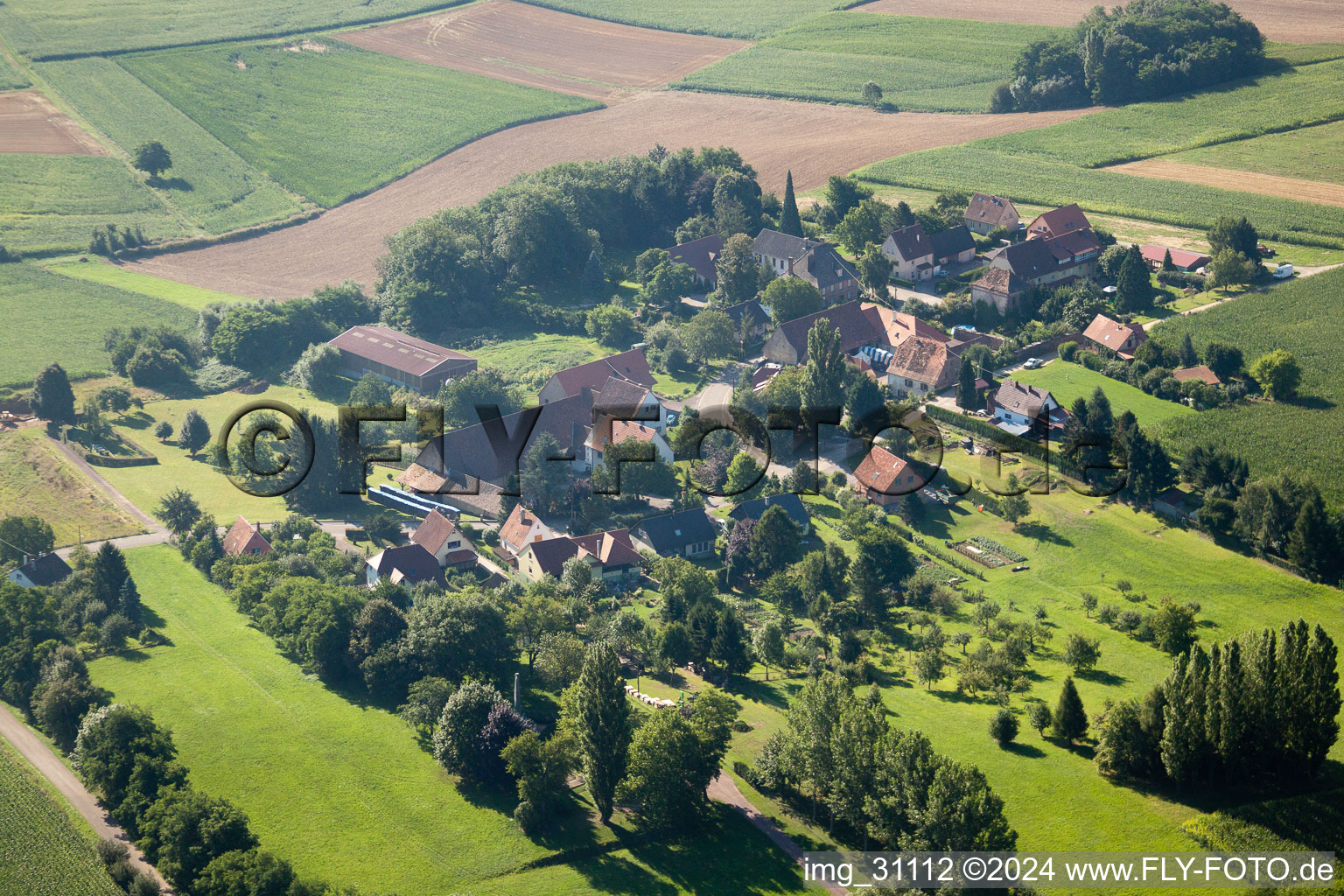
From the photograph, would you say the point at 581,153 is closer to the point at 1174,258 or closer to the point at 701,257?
the point at 701,257

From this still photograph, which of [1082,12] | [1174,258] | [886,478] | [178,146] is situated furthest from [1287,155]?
[178,146]

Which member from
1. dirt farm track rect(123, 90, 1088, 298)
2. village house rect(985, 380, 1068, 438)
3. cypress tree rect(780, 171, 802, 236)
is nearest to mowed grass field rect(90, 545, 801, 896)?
village house rect(985, 380, 1068, 438)

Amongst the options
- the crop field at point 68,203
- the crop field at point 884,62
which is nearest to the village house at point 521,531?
the crop field at point 68,203

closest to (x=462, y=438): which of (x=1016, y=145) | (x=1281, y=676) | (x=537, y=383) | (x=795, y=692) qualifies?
(x=537, y=383)

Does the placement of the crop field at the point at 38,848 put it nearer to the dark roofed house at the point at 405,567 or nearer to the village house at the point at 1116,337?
the dark roofed house at the point at 405,567

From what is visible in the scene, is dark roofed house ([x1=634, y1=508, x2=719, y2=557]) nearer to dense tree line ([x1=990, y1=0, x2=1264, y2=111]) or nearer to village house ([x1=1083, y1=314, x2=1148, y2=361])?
village house ([x1=1083, y1=314, x2=1148, y2=361])

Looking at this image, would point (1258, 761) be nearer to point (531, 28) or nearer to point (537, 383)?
point (537, 383)

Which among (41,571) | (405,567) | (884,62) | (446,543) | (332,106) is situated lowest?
(41,571)
